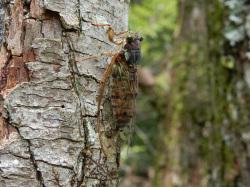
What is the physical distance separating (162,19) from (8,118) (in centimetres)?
478

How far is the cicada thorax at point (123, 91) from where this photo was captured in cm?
225

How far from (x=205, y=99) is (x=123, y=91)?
2329 millimetres

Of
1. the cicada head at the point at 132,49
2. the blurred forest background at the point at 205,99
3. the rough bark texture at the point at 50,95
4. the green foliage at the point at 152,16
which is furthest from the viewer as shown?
the green foliage at the point at 152,16

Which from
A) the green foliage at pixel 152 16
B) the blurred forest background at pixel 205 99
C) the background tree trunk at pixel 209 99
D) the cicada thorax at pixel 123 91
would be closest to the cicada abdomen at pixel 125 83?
the cicada thorax at pixel 123 91

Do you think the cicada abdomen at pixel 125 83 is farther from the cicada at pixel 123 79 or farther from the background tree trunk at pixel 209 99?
the background tree trunk at pixel 209 99

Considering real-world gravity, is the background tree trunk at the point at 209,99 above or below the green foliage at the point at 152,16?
below

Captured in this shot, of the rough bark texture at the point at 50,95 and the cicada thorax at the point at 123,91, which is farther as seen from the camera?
the cicada thorax at the point at 123,91

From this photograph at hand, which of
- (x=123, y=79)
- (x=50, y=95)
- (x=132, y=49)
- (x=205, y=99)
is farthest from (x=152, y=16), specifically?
(x=50, y=95)

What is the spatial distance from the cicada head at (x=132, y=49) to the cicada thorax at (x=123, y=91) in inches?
1.3

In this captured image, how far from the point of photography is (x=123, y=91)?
7.64 ft

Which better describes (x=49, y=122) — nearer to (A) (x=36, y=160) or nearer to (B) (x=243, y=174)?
(A) (x=36, y=160)

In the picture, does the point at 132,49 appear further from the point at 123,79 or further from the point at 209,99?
the point at 209,99

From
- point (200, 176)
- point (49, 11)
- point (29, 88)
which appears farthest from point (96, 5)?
point (200, 176)

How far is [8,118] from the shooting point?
1.93 metres
